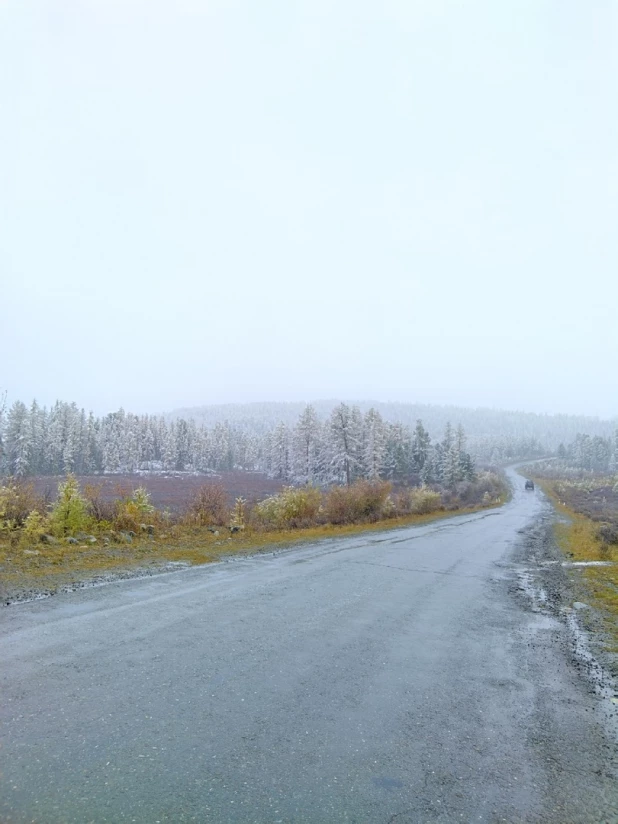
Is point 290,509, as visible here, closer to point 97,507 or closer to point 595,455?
point 97,507

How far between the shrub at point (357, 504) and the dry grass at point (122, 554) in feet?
16.9

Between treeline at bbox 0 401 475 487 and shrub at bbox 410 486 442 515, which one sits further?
treeline at bbox 0 401 475 487

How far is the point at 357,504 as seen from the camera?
89.7 feet

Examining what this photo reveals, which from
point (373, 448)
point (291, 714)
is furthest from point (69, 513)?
point (373, 448)

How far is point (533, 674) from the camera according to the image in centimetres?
606

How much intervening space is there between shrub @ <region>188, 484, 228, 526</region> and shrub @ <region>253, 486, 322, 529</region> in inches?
77.0

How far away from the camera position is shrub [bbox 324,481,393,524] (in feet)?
85.2

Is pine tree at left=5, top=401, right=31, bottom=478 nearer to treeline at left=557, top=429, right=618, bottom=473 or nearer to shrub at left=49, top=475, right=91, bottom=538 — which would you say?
shrub at left=49, top=475, right=91, bottom=538

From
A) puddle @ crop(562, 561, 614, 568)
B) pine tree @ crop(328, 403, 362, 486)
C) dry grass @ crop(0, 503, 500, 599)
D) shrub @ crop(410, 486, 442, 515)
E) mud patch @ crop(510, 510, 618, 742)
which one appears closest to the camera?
mud patch @ crop(510, 510, 618, 742)

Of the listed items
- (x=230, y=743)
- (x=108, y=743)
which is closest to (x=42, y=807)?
(x=108, y=743)

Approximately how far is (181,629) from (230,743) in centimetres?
302

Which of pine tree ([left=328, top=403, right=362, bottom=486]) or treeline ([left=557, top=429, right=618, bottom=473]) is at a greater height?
pine tree ([left=328, top=403, right=362, bottom=486])

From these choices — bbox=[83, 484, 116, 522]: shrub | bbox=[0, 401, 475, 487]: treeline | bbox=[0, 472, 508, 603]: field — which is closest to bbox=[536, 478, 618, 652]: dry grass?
bbox=[0, 472, 508, 603]: field

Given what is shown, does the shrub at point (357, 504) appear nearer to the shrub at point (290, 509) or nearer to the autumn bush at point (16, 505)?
the shrub at point (290, 509)
